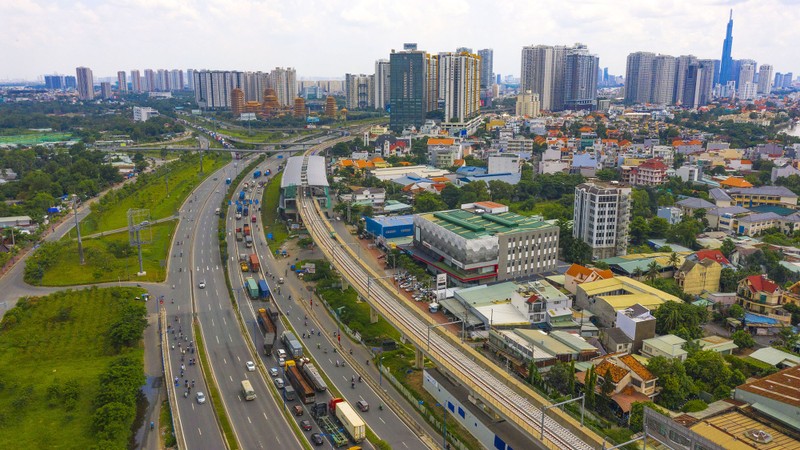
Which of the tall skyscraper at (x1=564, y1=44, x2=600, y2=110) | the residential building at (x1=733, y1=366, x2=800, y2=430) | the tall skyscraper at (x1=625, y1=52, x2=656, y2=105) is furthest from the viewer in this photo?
the tall skyscraper at (x1=625, y1=52, x2=656, y2=105)

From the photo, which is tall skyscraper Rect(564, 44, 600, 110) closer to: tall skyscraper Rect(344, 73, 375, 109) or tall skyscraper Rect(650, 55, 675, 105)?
tall skyscraper Rect(650, 55, 675, 105)

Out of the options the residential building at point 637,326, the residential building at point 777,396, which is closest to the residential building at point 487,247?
the residential building at point 637,326

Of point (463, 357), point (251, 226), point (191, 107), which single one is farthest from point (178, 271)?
point (191, 107)

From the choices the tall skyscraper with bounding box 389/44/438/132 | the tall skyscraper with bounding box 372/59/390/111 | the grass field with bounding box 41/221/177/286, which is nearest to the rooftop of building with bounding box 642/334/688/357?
the grass field with bounding box 41/221/177/286

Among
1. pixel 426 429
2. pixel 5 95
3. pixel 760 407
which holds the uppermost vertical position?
pixel 5 95

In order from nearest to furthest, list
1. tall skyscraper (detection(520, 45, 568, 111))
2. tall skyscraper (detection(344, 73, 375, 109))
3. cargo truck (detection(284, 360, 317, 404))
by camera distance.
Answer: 1. cargo truck (detection(284, 360, 317, 404))
2. tall skyscraper (detection(520, 45, 568, 111))
3. tall skyscraper (detection(344, 73, 375, 109))

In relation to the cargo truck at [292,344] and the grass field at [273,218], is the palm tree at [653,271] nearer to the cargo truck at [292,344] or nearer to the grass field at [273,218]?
the cargo truck at [292,344]

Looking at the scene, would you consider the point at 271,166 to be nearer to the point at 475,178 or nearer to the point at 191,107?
the point at 475,178
